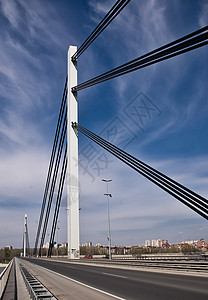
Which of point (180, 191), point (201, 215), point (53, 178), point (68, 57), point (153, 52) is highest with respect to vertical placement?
point (68, 57)

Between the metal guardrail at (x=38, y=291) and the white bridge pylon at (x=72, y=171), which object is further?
the white bridge pylon at (x=72, y=171)

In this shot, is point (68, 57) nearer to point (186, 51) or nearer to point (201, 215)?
point (186, 51)

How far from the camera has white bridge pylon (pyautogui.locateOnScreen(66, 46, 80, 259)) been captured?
99.9ft

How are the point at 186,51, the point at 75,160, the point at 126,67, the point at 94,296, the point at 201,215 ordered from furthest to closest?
the point at 75,160, the point at 126,67, the point at 186,51, the point at 201,215, the point at 94,296

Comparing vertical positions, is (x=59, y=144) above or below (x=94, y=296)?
above

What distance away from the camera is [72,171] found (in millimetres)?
31500

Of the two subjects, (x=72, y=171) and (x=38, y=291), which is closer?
(x=38, y=291)

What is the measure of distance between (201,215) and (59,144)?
28246 millimetres

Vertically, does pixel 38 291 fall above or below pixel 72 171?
below

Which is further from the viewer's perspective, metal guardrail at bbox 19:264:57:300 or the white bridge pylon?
the white bridge pylon

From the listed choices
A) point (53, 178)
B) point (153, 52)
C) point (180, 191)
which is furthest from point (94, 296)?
point (53, 178)

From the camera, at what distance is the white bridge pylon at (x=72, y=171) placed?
30.5 metres

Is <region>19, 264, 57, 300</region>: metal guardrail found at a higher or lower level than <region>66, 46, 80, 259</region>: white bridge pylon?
lower

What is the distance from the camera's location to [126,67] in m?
19.0
